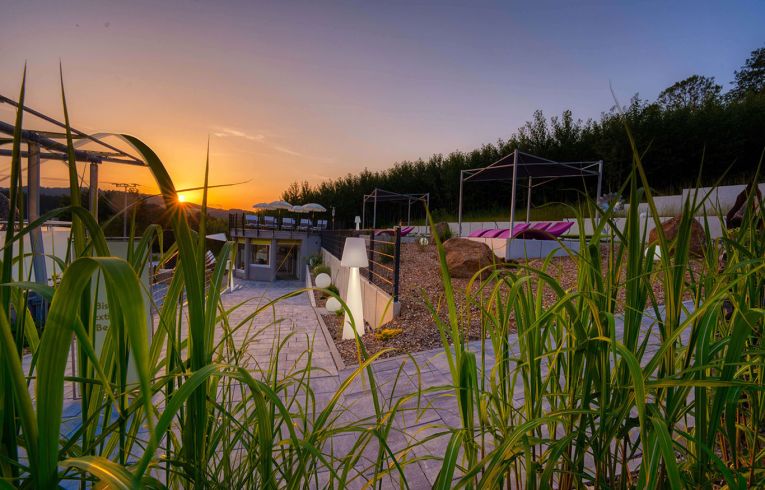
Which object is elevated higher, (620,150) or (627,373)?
(620,150)

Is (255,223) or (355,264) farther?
(255,223)

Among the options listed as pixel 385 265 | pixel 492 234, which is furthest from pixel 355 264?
pixel 492 234

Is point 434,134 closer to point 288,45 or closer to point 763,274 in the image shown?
point 288,45

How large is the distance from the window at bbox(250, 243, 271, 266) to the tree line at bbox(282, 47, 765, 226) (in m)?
8.76

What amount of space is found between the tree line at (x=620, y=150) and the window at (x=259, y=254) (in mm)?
8762

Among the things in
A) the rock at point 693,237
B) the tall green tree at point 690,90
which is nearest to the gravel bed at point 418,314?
the rock at point 693,237

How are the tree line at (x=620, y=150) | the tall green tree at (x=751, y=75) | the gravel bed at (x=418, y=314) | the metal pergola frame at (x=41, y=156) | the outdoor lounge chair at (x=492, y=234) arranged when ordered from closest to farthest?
the metal pergola frame at (x=41, y=156) < the gravel bed at (x=418, y=314) < the outdoor lounge chair at (x=492, y=234) < the tree line at (x=620, y=150) < the tall green tree at (x=751, y=75)

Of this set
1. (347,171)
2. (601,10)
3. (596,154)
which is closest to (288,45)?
(601,10)

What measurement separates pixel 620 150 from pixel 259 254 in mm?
Result: 17566

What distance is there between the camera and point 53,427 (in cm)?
34

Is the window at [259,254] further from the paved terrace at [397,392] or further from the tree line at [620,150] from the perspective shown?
the paved terrace at [397,392]

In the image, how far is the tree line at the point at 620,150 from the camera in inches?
549

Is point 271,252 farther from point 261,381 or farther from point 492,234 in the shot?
point 261,381

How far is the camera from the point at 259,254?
59.8 ft
